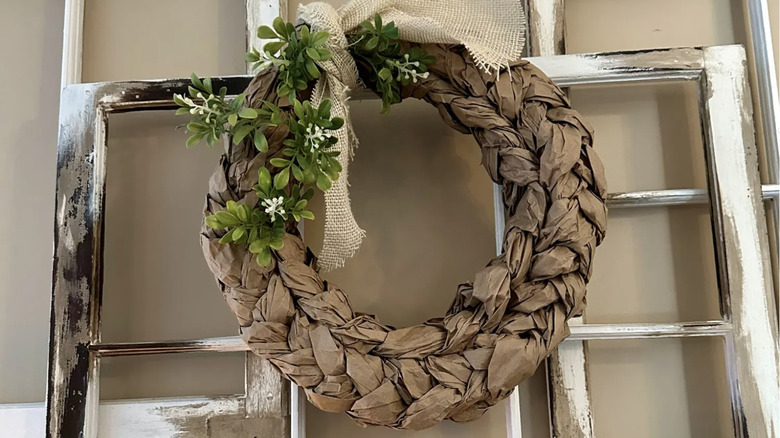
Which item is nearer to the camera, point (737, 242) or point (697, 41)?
point (737, 242)

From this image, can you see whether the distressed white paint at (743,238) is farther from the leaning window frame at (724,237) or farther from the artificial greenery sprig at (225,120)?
the artificial greenery sprig at (225,120)

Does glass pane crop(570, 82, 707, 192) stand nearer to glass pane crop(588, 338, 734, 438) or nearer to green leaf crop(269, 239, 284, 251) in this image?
glass pane crop(588, 338, 734, 438)

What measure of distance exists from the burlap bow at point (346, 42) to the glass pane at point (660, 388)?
1.28 ft

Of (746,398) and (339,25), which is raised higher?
(339,25)

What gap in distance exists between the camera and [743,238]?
765mm

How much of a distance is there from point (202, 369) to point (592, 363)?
536 mm

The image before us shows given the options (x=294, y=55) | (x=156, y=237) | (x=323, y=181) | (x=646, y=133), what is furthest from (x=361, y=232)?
(x=646, y=133)

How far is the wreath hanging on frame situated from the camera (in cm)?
62

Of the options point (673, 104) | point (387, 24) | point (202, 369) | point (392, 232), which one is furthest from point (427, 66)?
point (202, 369)

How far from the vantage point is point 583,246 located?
2.14 feet

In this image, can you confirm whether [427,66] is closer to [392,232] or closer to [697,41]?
[392,232]

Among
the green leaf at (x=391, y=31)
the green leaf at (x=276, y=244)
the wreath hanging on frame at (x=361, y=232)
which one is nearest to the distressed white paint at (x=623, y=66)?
the wreath hanging on frame at (x=361, y=232)

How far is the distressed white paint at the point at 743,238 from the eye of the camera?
0.74 meters

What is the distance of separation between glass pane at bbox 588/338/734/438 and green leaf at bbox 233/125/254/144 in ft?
1.76
